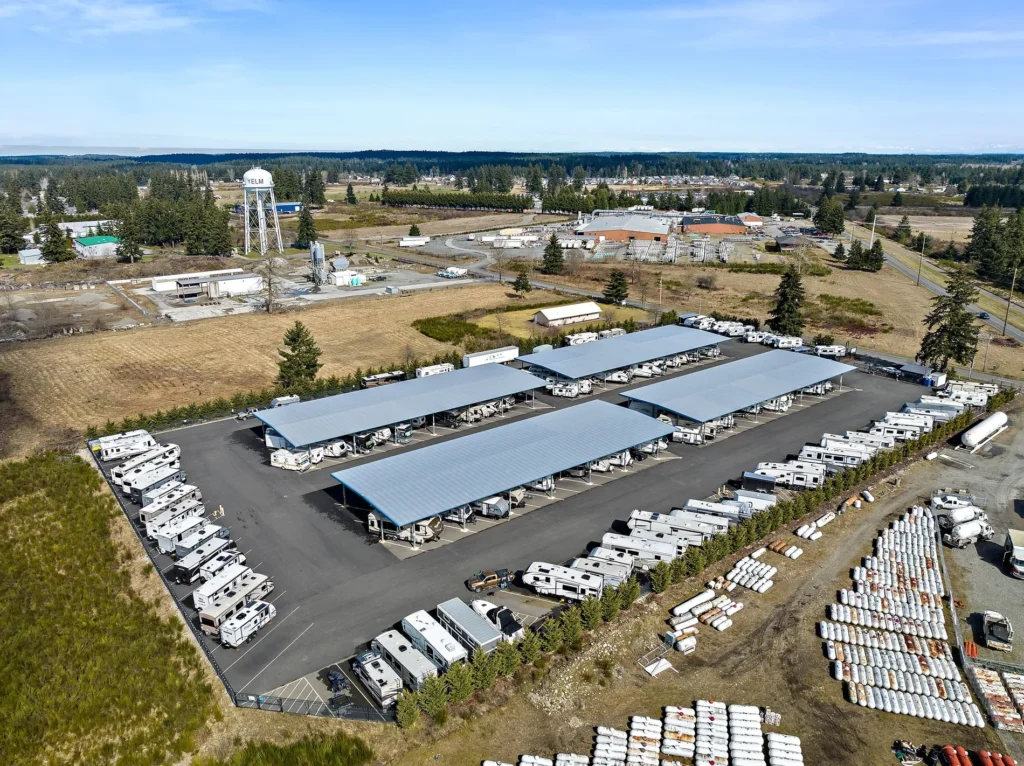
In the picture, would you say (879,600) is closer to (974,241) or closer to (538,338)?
(538,338)

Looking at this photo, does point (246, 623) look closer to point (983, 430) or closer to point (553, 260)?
point (983, 430)

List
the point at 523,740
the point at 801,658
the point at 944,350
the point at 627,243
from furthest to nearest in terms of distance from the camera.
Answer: the point at 627,243
the point at 944,350
the point at 801,658
the point at 523,740

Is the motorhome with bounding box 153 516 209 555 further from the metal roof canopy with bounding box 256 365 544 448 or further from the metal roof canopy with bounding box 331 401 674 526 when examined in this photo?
the metal roof canopy with bounding box 256 365 544 448

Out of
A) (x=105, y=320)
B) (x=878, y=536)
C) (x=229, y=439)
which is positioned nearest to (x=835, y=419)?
(x=878, y=536)

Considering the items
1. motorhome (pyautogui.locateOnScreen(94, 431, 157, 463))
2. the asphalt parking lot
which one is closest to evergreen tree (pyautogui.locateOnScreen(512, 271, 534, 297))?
the asphalt parking lot

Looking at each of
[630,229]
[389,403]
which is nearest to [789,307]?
[389,403]

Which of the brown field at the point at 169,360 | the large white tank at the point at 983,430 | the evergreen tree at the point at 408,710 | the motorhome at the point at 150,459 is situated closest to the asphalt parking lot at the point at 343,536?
the motorhome at the point at 150,459
